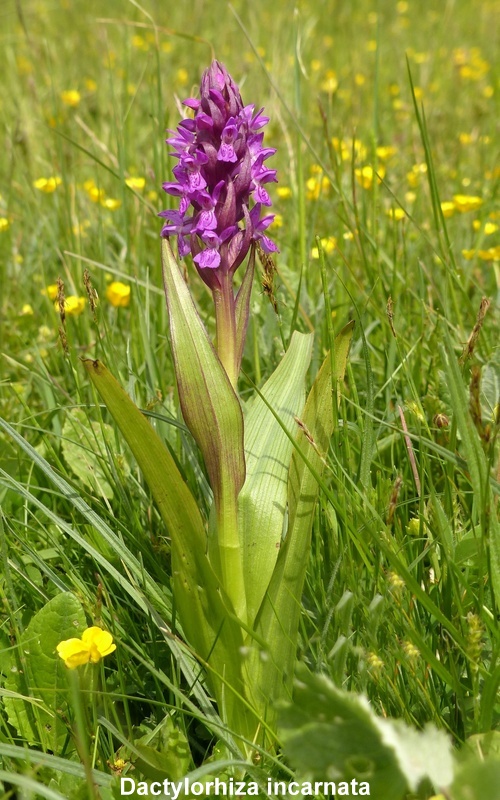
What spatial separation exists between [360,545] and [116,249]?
2124 mm

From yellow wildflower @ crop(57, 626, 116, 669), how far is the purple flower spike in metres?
0.56

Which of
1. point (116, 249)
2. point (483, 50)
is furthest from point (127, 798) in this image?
point (483, 50)

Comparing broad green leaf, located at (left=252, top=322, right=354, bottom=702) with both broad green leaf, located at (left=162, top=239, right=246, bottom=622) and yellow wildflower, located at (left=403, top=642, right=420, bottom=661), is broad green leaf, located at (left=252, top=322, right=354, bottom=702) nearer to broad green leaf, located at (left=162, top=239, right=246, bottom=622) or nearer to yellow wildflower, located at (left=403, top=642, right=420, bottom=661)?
broad green leaf, located at (left=162, top=239, right=246, bottom=622)

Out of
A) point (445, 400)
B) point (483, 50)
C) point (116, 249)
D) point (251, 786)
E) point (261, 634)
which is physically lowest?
point (251, 786)

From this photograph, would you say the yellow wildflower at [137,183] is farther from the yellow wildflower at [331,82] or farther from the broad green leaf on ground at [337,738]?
the broad green leaf on ground at [337,738]

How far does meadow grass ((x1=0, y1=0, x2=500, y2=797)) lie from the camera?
3.44 ft

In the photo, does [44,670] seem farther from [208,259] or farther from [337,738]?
[208,259]

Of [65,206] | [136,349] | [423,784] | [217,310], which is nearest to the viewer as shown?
[423,784]

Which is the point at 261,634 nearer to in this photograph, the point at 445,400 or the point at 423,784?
the point at 423,784

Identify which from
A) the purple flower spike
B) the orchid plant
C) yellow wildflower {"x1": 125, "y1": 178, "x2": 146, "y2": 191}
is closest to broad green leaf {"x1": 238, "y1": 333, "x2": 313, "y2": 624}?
the orchid plant

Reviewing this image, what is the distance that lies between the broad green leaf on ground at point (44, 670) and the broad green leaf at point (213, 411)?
0.82ft

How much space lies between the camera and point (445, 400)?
1592 millimetres

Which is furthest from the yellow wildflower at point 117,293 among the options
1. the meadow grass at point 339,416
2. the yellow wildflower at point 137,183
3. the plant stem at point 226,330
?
the plant stem at point 226,330

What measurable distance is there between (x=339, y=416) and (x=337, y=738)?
0.81 metres
